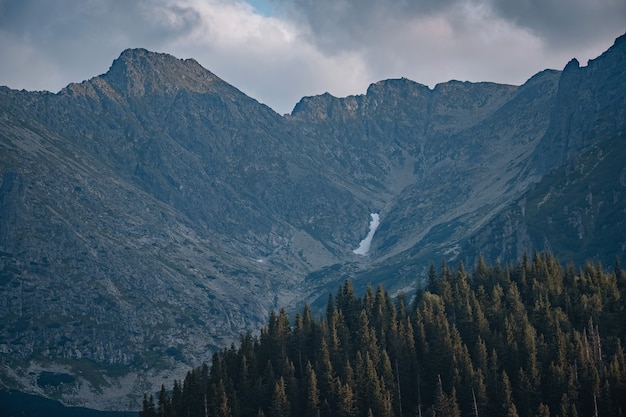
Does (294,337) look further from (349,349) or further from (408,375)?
(408,375)

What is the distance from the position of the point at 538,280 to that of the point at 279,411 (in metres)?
79.2

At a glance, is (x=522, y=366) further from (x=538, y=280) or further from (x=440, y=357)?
(x=538, y=280)

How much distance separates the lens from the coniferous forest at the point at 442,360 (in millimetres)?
148500

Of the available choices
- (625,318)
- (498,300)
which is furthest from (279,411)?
(625,318)

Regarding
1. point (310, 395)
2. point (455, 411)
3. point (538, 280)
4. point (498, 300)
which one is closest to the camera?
point (455, 411)

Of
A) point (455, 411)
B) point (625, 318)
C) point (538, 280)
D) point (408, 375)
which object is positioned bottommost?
point (455, 411)

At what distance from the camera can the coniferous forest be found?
148 metres

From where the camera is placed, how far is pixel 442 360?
163000mm

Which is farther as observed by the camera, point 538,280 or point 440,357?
point 538,280

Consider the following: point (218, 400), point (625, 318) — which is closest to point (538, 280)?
point (625, 318)

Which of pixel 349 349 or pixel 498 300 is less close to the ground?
pixel 498 300

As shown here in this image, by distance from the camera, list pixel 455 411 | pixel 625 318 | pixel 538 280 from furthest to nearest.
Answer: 1. pixel 538 280
2. pixel 625 318
3. pixel 455 411

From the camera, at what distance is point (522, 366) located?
522 feet

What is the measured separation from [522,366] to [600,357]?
1573cm
